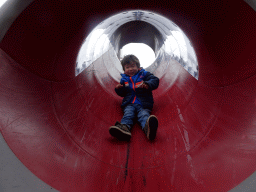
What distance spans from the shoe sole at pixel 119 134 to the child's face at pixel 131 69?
91cm

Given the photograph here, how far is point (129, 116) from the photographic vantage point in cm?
166

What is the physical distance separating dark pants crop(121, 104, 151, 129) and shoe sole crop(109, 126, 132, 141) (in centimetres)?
13

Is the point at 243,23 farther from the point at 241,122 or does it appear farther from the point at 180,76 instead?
the point at 180,76

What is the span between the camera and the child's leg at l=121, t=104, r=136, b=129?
1607mm

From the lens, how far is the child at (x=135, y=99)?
1435mm

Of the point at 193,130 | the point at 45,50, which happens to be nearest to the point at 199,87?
the point at 193,130

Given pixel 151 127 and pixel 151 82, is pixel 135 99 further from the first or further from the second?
pixel 151 127

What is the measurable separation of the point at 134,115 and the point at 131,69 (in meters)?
0.68

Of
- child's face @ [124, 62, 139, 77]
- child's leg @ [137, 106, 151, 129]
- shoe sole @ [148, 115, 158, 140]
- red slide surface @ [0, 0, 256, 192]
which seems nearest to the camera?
red slide surface @ [0, 0, 256, 192]

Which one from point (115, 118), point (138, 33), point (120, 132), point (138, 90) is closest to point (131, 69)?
point (138, 90)

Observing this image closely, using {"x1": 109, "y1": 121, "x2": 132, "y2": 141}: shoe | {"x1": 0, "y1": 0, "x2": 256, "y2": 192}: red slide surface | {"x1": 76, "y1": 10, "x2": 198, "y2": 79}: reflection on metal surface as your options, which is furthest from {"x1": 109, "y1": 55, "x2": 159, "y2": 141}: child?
{"x1": 76, "y1": 10, "x2": 198, "y2": 79}: reflection on metal surface

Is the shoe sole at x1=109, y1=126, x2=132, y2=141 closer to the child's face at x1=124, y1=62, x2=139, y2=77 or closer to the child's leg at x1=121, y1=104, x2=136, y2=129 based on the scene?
the child's leg at x1=121, y1=104, x2=136, y2=129

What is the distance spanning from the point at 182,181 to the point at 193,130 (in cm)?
53

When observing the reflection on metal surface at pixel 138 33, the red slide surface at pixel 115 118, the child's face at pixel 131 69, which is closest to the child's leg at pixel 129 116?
the red slide surface at pixel 115 118
